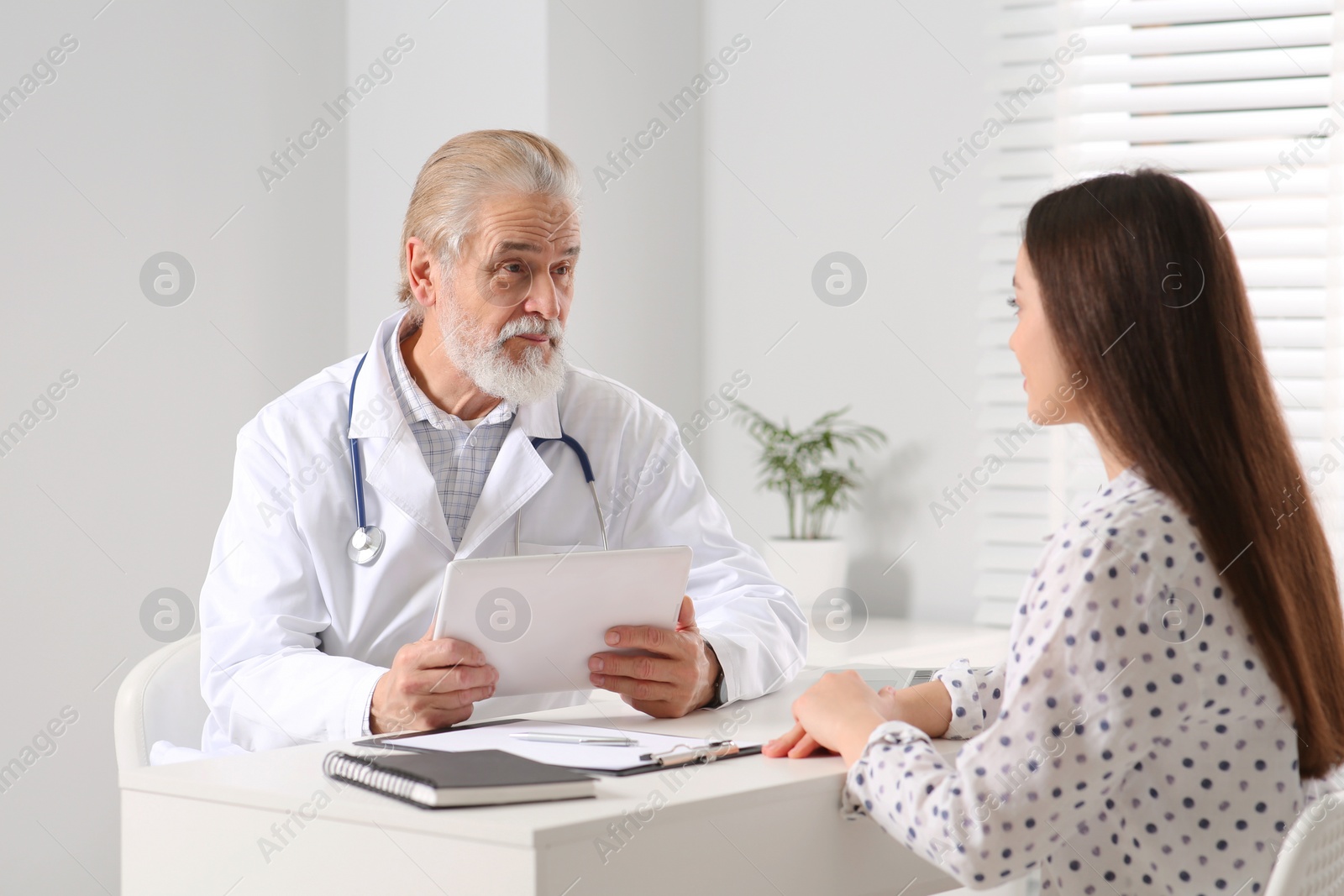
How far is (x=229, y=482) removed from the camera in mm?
3074

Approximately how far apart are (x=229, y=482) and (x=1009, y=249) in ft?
6.36

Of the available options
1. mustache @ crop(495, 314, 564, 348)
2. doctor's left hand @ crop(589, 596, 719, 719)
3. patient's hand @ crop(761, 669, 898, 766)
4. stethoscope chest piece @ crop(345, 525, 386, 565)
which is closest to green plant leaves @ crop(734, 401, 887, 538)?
mustache @ crop(495, 314, 564, 348)

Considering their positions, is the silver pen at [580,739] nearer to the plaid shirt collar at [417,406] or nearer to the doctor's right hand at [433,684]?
the doctor's right hand at [433,684]

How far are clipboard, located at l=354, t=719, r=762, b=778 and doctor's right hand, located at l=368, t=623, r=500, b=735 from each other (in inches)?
1.9

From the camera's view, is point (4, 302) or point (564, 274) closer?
point (564, 274)

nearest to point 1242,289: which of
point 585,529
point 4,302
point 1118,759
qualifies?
point 1118,759

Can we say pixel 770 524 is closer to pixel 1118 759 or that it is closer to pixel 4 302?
pixel 4 302

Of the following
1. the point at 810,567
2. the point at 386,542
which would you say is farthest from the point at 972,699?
the point at 810,567

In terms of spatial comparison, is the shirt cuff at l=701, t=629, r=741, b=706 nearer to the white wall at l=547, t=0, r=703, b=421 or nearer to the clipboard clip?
the clipboard clip

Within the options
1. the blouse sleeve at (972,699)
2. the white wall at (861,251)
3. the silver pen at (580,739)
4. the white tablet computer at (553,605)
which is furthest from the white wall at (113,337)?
the blouse sleeve at (972,699)

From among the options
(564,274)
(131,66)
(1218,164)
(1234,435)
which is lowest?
(1234,435)

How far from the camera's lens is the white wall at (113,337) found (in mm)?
2664

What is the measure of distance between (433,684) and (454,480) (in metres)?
0.65

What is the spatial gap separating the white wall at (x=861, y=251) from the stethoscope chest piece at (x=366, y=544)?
65.3 inches
